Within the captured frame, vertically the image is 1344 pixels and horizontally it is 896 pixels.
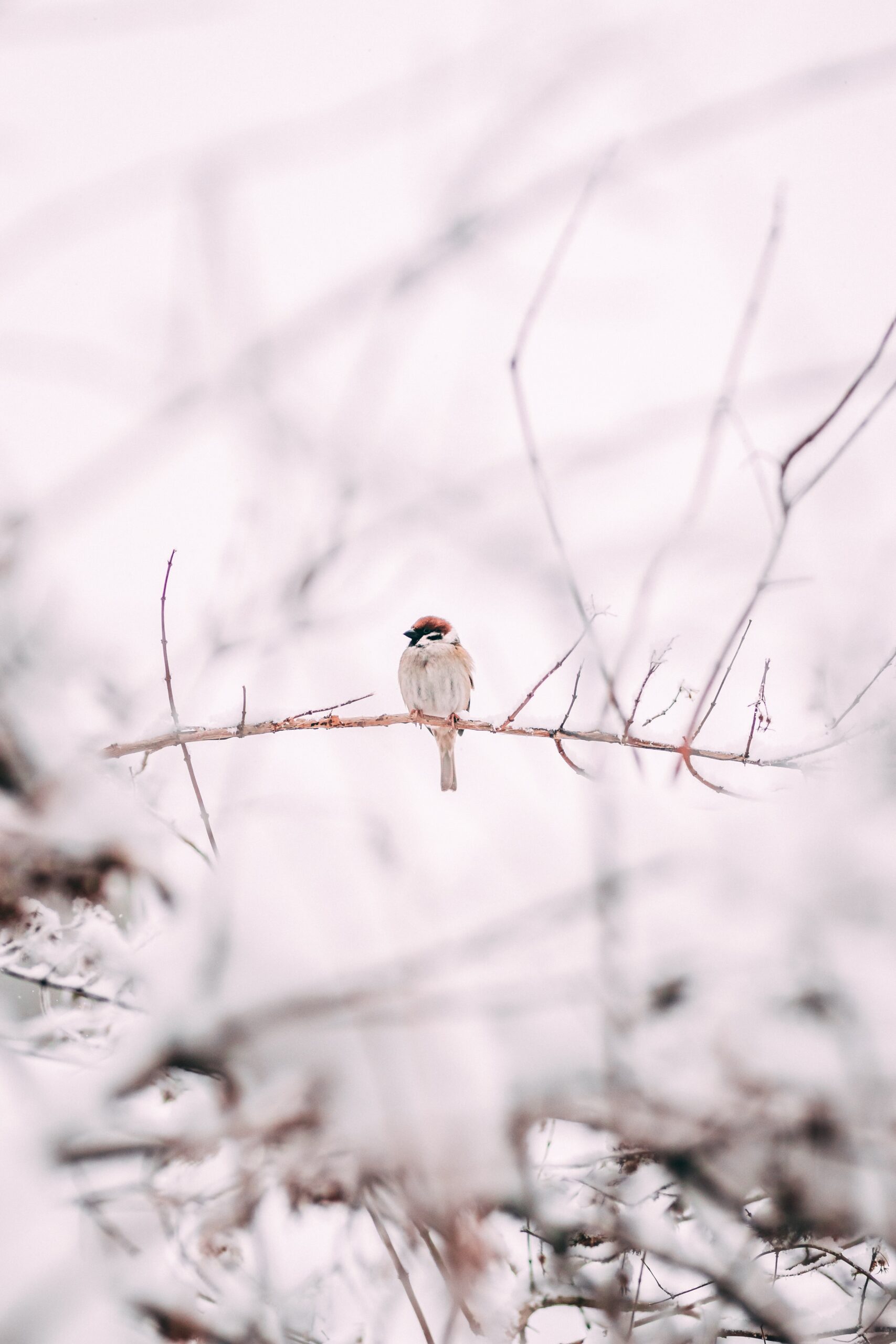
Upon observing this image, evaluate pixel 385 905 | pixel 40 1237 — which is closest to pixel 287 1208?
pixel 40 1237

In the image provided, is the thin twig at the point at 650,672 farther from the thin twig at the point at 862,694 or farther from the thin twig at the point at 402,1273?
the thin twig at the point at 402,1273

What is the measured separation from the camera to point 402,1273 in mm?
1358

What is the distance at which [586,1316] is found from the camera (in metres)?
1.64

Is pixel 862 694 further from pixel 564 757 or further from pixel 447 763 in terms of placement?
pixel 447 763

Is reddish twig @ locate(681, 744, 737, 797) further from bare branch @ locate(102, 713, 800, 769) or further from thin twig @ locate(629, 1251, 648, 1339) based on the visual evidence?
thin twig @ locate(629, 1251, 648, 1339)

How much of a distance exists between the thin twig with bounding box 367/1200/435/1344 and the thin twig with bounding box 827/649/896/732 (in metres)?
1.46

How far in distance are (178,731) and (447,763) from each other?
4.14 metres

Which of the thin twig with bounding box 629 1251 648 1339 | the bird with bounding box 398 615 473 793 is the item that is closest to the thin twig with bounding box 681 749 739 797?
the thin twig with bounding box 629 1251 648 1339

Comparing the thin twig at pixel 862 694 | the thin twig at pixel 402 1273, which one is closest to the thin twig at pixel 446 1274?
the thin twig at pixel 402 1273

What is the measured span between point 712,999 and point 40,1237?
44.7 inches

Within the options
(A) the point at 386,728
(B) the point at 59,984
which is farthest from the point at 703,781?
(B) the point at 59,984

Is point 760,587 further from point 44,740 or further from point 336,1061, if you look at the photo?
point 44,740

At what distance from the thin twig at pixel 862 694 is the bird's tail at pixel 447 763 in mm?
4168

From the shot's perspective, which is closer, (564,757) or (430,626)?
(564,757)
